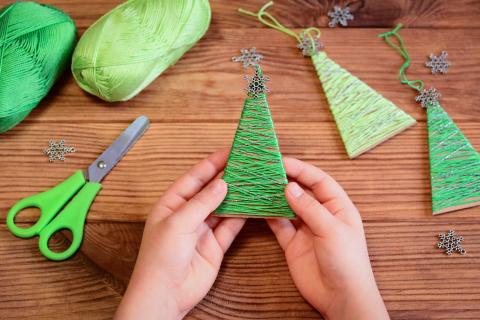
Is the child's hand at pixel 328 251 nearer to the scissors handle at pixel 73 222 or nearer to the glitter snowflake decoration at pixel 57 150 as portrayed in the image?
the scissors handle at pixel 73 222

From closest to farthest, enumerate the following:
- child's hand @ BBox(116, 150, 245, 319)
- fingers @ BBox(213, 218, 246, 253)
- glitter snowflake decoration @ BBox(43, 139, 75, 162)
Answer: child's hand @ BBox(116, 150, 245, 319)
fingers @ BBox(213, 218, 246, 253)
glitter snowflake decoration @ BBox(43, 139, 75, 162)

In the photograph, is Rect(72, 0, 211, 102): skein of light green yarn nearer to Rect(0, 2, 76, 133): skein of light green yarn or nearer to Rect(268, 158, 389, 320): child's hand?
Rect(0, 2, 76, 133): skein of light green yarn

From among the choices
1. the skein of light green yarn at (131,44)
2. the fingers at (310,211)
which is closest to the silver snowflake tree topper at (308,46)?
the skein of light green yarn at (131,44)

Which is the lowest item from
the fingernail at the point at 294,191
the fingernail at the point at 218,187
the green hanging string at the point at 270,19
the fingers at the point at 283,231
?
the fingers at the point at 283,231

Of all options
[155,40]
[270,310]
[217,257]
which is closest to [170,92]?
[155,40]

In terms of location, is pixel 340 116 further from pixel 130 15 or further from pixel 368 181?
pixel 130 15

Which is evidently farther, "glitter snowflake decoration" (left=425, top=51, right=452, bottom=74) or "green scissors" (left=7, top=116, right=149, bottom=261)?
"glitter snowflake decoration" (left=425, top=51, right=452, bottom=74)

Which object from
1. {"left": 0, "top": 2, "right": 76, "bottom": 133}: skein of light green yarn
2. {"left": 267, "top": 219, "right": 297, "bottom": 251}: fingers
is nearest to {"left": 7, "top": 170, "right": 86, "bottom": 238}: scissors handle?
{"left": 0, "top": 2, "right": 76, "bottom": 133}: skein of light green yarn
